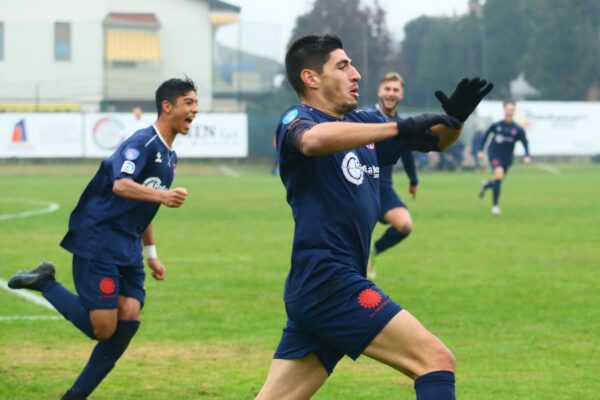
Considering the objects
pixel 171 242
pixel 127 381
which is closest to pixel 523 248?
pixel 171 242

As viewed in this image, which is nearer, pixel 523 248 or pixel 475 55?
pixel 523 248

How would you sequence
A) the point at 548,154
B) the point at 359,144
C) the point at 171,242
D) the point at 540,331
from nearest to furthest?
1. the point at 359,144
2. the point at 540,331
3. the point at 171,242
4. the point at 548,154

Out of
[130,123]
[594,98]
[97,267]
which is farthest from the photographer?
[594,98]

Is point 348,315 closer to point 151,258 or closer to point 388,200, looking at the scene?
point 151,258

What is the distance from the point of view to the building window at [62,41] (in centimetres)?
5353

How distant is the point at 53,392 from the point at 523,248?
10591 mm

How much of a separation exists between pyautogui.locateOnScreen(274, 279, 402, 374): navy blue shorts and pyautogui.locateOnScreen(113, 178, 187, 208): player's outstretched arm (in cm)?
207

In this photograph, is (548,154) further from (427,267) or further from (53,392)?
(53,392)

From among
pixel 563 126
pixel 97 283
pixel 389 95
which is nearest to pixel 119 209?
pixel 97 283

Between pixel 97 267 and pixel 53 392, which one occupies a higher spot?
pixel 97 267

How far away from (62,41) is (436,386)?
50661 millimetres

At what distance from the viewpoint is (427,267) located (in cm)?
1588

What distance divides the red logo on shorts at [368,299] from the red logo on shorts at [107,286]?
2858 millimetres

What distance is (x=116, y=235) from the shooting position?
8398 millimetres
